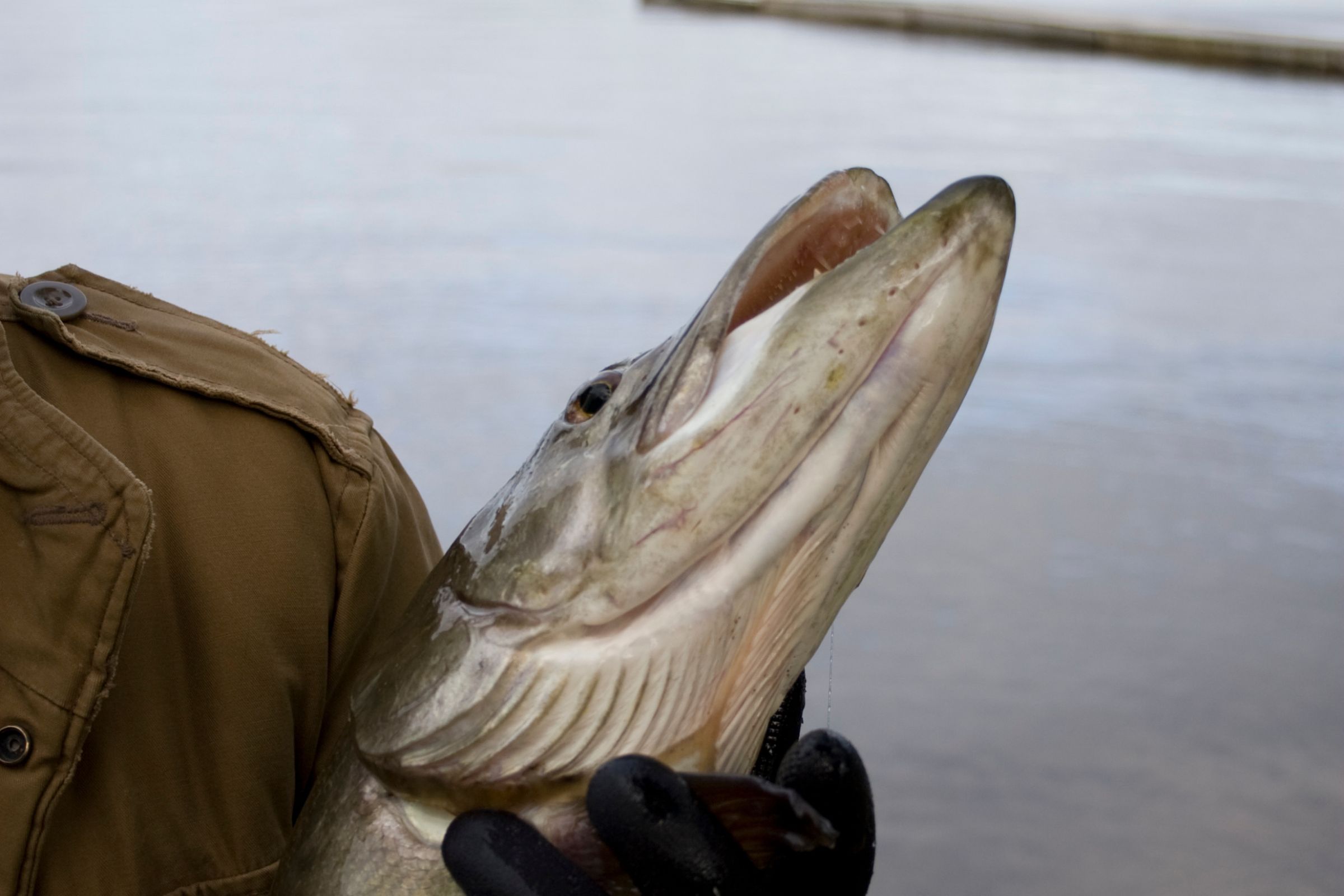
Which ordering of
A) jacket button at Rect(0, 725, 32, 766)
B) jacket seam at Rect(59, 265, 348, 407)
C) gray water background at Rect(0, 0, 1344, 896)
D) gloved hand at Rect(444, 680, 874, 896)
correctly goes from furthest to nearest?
gray water background at Rect(0, 0, 1344, 896), jacket seam at Rect(59, 265, 348, 407), jacket button at Rect(0, 725, 32, 766), gloved hand at Rect(444, 680, 874, 896)

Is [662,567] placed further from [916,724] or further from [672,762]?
[916,724]

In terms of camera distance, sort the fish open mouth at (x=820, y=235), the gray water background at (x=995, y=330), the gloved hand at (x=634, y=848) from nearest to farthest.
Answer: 1. the gloved hand at (x=634, y=848)
2. the fish open mouth at (x=820, y=235)
3. the gray water background at (x=995, y=330)

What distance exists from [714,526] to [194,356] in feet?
1.99

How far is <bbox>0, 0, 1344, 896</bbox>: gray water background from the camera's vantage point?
3047 mm

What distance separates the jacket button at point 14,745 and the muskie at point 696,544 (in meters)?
0.27

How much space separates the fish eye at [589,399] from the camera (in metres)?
1.07

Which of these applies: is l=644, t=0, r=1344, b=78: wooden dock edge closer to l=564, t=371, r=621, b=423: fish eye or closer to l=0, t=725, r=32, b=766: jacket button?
l=564, t=371, r=621, b=423: fish eye

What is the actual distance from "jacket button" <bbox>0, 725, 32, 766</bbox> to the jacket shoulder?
31cm

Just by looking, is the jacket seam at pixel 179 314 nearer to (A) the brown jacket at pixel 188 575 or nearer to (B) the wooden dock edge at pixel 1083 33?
(A) the brown jacket at pixel 188 575

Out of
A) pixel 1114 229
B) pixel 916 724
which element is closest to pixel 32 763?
pixel 916 724

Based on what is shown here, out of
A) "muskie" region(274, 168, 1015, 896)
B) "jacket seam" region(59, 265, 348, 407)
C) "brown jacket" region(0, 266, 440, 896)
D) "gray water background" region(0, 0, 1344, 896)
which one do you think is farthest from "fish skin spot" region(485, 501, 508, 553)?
"gray water background" region(0, 0, 1344, 896)

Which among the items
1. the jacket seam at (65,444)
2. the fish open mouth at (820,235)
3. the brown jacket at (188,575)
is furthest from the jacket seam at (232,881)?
the fish open mouth at (820,235)

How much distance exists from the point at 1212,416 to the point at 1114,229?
6.76 feet

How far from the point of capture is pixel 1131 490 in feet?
13.4
